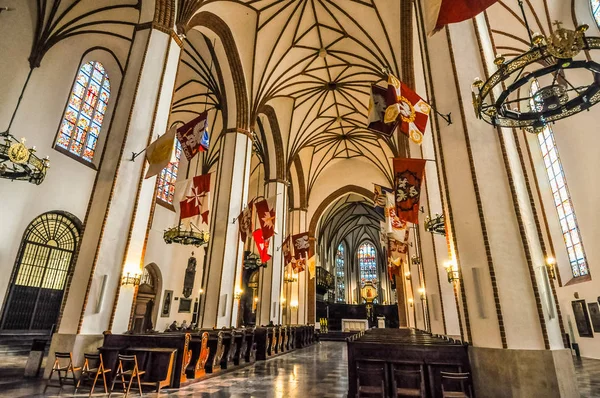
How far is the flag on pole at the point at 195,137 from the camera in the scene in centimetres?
769

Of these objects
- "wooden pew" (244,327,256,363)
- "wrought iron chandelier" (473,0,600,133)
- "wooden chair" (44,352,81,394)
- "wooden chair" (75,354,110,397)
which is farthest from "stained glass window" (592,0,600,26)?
"wooden chair" (44,352,81,394)

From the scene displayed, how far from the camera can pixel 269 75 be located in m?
14.7

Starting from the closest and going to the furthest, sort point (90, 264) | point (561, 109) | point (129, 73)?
1. point (561, 109)
2. point (90, 264)
3. point (129, 73)

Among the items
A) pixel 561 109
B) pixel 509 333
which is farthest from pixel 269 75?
pixel 509 333

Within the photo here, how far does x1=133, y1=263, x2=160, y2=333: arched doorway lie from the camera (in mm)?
15789

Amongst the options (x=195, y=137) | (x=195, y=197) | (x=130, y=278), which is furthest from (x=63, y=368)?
(x=195, y=197)

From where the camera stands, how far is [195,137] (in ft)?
25.5

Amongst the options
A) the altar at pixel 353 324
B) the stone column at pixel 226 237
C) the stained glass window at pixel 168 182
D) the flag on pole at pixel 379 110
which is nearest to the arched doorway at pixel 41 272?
the stone column at pixel 226 237

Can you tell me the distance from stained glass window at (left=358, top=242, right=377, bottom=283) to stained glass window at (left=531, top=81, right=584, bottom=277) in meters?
29.6

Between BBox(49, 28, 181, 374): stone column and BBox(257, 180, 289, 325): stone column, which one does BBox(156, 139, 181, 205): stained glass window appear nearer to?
BBox(257, 180, 289, 325): stone column

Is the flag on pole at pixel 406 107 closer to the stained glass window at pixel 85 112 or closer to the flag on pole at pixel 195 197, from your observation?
the flag on pole at pixel 195 197

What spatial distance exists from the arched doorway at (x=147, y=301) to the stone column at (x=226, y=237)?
6556 mm

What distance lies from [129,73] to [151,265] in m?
11.0

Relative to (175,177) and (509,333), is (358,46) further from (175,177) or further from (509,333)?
(509,333)
